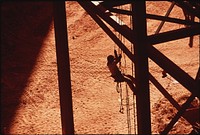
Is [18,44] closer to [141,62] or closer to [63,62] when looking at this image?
[63,62]

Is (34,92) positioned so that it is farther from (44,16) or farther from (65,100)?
(65,100)

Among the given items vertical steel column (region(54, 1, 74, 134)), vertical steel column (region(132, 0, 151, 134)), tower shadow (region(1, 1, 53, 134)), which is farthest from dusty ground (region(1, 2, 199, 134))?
vertical steel column (region(132, 0, 151, 134))

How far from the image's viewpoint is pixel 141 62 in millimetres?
4293

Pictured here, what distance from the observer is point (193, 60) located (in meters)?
10.5

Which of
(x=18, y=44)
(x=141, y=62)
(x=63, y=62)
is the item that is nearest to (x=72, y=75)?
(x=18, y=44)

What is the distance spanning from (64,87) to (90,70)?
531 centimetres

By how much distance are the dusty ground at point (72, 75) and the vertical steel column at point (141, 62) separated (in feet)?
14.5

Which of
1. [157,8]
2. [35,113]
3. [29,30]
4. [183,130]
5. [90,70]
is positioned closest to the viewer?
[183,130]

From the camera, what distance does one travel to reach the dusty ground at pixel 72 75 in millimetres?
9117

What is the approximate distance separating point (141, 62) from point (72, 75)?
5931 mm

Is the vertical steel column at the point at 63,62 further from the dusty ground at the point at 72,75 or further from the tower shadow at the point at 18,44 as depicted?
the tower shadow at the point at 18,44

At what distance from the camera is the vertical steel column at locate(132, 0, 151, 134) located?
13.7ft

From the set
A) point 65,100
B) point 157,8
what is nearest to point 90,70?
point 157,8

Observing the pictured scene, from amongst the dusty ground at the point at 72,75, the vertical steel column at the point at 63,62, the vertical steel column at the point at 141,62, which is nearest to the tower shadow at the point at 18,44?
the dusty ground at the point at 72,75
